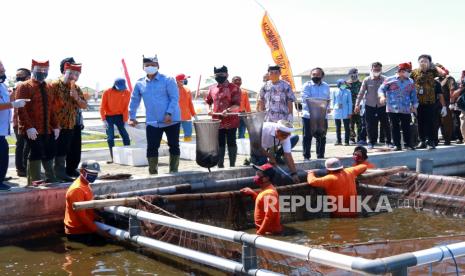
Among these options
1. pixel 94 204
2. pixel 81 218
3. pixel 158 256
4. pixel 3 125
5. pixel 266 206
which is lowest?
pixel 158 256

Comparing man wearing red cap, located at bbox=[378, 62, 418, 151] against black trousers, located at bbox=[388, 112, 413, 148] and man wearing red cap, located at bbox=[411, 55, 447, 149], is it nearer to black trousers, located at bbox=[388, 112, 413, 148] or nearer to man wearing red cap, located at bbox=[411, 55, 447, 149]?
black trousers, located at bbox=[388, 112, 413, 148]

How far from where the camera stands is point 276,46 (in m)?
19.1

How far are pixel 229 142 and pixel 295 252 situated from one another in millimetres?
5852

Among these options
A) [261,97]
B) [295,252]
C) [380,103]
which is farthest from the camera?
[380,103]

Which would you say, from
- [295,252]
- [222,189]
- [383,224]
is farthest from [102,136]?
[295,252]

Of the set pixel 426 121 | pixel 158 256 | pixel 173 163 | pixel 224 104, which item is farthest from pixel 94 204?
pixel 426 121

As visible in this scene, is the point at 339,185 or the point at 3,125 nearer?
the point at 3,125

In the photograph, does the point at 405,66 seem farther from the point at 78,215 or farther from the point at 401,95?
the point at 78,215

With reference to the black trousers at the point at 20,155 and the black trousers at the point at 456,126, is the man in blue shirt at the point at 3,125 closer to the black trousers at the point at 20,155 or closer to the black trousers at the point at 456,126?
the black trousers at the point at 20,155

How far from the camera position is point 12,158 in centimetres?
1285

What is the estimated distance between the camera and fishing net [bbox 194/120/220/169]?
977cm

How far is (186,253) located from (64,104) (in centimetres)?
375

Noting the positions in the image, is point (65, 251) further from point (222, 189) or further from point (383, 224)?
point (383, 224)

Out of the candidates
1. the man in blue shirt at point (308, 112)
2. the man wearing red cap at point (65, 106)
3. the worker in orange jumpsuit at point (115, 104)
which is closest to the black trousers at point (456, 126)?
the man in blue shirt at point (308, 112)
